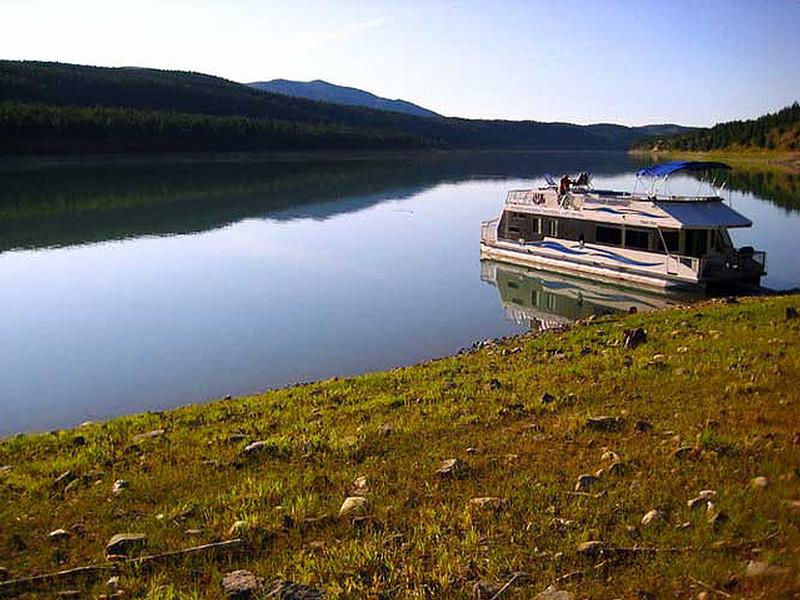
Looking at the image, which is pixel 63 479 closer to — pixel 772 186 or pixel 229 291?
pixel 229 291

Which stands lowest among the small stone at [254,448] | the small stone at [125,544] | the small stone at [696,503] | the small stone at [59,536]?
the small stone at [254,448]

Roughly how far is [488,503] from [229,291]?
24427 millimetres

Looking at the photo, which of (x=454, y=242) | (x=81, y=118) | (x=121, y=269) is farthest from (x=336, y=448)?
(x=81, y=118)

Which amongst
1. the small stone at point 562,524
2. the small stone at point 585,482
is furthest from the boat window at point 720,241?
the small stone at point 562,524

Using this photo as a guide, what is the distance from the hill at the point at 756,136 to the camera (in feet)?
494

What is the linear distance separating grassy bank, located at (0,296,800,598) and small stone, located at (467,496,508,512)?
0.03m

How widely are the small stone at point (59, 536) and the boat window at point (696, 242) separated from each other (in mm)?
28004

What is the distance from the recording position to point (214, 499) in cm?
734

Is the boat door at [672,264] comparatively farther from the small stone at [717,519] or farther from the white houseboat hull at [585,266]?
the small stone at [717,519]

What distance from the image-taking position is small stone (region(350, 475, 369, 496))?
7234 mm

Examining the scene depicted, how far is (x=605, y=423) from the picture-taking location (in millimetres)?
8641

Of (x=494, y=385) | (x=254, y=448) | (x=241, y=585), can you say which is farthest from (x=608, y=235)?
(x=241, y=585)

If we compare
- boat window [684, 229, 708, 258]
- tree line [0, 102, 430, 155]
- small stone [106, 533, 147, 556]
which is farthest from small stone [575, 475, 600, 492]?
tree line [0, 102, 430, 155]

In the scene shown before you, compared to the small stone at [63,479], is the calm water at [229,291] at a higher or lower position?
lower
